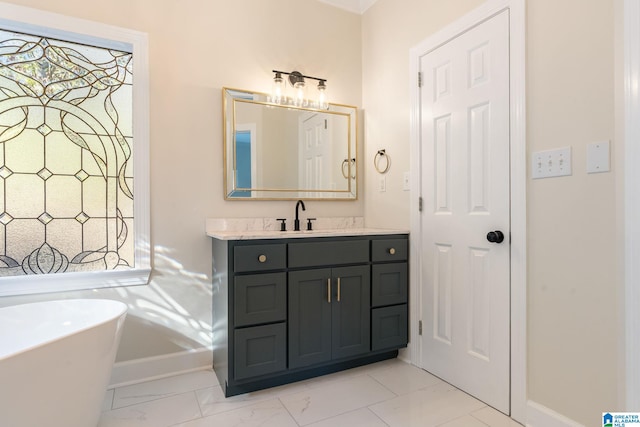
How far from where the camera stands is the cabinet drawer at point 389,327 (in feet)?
7.41

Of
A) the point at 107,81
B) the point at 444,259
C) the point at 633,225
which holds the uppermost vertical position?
the point at 107,81

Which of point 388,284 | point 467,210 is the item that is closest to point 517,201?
point 467,210

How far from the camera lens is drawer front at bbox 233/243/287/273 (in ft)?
6.16

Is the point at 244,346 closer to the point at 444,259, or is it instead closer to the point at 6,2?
the point at 444,259

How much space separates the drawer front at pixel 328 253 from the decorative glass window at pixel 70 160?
97 cm

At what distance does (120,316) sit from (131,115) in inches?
51.4

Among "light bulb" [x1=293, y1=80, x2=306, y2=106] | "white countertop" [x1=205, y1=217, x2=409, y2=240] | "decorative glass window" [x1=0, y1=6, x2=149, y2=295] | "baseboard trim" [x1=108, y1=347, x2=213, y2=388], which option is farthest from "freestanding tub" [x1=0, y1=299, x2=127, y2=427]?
"light bulb" [x1=293, y1=80, x2=306, y2=106]

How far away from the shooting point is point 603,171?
1374 mm

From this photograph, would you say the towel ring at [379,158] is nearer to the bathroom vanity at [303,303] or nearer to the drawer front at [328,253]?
the bathroom vanity at [303,303]

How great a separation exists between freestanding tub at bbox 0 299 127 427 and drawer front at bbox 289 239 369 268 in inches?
36.4

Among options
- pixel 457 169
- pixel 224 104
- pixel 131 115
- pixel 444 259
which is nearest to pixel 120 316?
pixel 131 115

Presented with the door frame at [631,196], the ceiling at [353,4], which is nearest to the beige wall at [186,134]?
the ceiling at [353,4]

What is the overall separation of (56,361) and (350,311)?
4.87ft

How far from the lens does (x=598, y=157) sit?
139 centimetres
